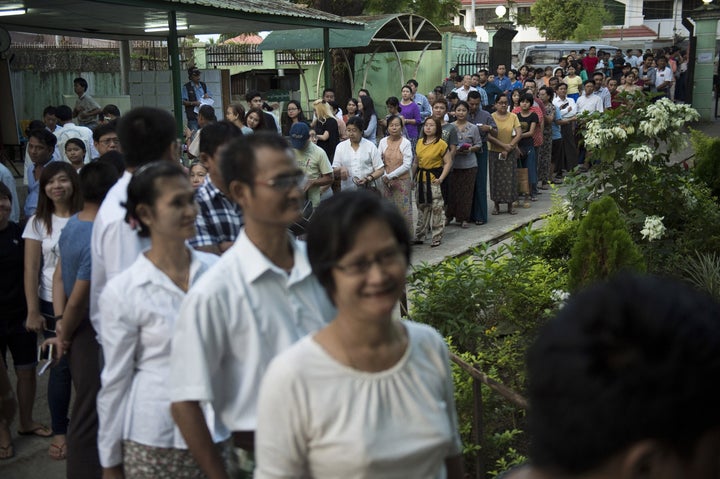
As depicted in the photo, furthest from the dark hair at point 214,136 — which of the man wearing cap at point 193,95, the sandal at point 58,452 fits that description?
the man wearing cap at point 193,95

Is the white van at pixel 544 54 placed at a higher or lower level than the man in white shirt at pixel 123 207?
higher

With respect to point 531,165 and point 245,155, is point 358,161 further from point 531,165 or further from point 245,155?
point 245,155

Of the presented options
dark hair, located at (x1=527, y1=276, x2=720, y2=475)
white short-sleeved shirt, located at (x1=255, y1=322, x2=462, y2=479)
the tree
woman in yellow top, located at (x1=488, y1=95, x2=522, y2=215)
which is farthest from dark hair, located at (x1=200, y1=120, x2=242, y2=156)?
the tree

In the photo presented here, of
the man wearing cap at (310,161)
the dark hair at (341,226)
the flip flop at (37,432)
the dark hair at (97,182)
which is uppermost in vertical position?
the dark hair at (341,226)

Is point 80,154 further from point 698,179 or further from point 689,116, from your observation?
point 698,179

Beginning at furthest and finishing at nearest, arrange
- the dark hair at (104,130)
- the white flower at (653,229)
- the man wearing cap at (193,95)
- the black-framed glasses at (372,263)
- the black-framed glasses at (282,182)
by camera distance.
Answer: the man wearing cap at (193,95), the white flower at (653,229), the dark hair at (104,130), the black-framed glasses at (282,182), the black-framed glasses at (372,263)

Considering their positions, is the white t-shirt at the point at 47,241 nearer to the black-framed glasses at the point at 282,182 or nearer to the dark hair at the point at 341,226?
the black-framed glasses at the point at 282,182

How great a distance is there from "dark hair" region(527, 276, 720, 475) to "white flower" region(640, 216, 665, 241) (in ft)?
21.0

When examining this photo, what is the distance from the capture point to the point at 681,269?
24.3ft

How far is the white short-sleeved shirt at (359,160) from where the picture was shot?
373 inches

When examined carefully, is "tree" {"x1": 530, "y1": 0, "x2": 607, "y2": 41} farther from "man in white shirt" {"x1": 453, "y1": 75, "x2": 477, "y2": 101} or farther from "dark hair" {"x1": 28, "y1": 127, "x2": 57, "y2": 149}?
"dark hair" {"x1": 28, "y1": 127, "x2": 57, "y2": 149}

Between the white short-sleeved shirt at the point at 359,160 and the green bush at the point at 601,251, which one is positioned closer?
the green bush at the point at 601,251

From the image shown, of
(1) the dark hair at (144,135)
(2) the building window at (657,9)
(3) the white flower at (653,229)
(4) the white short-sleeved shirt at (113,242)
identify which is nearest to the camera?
(4) the white short-sleeved shirt at (113,242)

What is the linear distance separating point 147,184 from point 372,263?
4.17 feet
